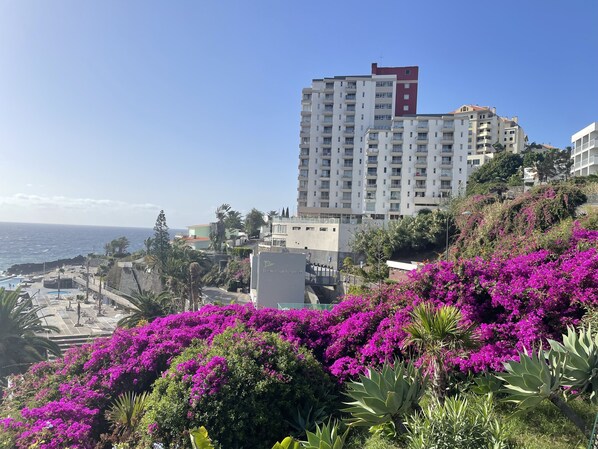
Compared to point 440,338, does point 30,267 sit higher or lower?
lower

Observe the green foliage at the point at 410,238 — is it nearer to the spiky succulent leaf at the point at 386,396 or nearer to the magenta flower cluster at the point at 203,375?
the magenta flower cluster at the point at 203,375

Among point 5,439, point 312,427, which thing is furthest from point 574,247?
point 5,439

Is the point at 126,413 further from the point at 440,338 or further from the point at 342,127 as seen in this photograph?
the point at 342,127

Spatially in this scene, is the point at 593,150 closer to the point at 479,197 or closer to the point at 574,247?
the point at 479,197

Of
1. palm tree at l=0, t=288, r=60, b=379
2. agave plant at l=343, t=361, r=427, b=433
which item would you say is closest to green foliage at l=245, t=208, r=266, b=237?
palm tree at l=0, t=288, r=60, b=379

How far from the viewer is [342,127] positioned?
59000 millimetres

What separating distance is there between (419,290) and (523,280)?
2.10 meters

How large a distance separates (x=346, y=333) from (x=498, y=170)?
58.0 metres

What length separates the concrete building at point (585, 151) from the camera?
49959mm

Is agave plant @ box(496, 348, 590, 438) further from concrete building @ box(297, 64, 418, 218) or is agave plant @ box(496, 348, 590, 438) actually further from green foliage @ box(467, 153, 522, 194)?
green foliage @ box(467, 153, 522, 194)

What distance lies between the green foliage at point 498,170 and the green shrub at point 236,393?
55.6m

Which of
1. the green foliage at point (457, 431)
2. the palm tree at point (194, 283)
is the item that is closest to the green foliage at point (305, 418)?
the green foliage at point (457, 431)

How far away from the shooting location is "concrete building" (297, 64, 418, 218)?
58031 millimetres

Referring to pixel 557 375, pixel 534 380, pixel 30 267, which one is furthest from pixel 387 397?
pixel 30 267
